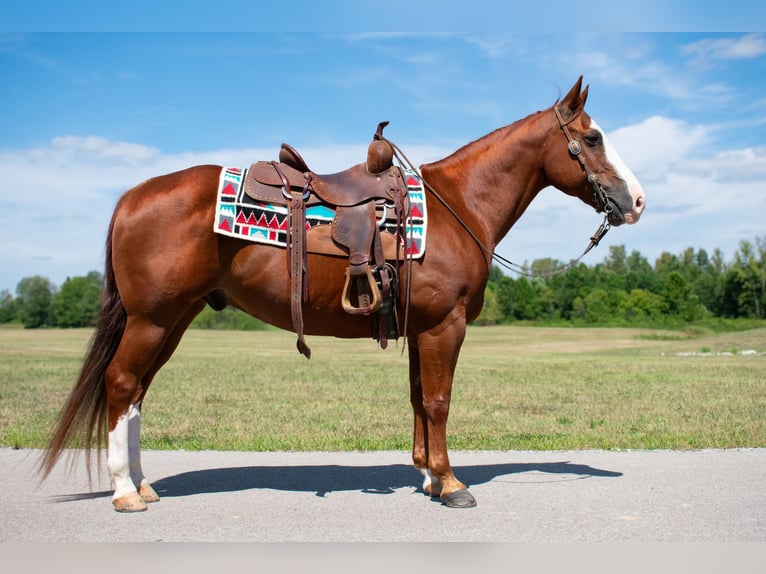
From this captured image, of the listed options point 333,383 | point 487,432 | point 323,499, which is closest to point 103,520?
point 323,499

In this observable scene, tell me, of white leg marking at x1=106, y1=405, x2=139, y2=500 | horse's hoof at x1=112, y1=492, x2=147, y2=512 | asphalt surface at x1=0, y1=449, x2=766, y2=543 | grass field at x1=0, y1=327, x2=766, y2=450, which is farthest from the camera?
grass field at x1=0, y1=327, x2=766, y2=450

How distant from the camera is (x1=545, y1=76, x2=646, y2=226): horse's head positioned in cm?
588

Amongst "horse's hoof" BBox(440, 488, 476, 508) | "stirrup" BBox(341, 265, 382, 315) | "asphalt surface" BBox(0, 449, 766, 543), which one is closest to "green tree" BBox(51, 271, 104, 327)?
"asphalt surface" BBox(0, 449, 766, 543)

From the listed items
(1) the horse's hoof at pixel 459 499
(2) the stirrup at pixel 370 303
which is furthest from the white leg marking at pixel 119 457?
(1) the horse's hoof at pixel 459 499

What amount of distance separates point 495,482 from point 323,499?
1639 millimetres

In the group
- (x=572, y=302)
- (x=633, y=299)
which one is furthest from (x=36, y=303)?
(x=633, y=299)

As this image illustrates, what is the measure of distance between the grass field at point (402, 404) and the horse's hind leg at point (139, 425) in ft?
8.06

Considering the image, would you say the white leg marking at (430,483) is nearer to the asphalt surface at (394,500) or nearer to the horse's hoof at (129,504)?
the asphalt surface at (394,500)

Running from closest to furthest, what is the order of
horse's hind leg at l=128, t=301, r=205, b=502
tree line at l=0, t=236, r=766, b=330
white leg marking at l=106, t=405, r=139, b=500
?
white leg marking at l=106, t=405, r=139, b=500, horse's hind leg at l=128, t=301, r=205, b=502, tree line at l=0, t=236, r=766, b=330

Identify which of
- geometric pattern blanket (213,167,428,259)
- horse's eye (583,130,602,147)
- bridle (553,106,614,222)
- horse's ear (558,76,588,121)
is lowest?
geometric pattern blanket (213,167,428,259)

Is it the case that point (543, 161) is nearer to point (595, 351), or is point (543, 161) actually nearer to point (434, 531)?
point (434, 531)

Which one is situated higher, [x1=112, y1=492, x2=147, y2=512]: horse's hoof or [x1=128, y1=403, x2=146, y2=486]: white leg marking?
[x1=128, y1=403, x2=146, y2=486]: white leg marking

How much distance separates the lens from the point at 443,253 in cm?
571

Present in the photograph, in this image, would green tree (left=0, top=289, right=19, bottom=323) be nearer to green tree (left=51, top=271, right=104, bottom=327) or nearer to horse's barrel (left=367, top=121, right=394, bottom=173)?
green tree (left=51, top=271, right=104, bottom=327)
